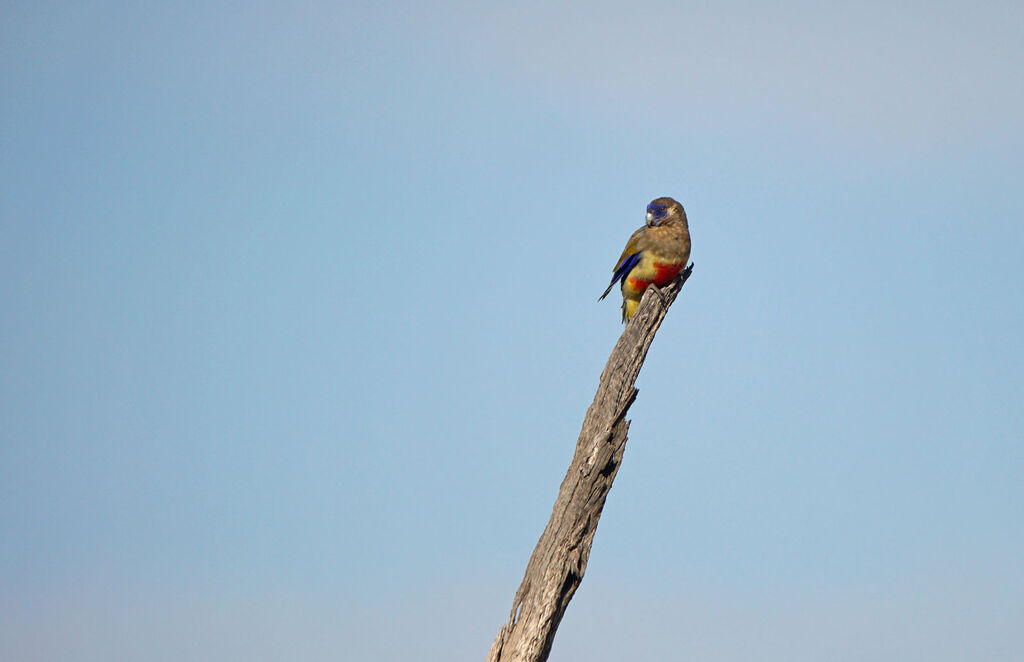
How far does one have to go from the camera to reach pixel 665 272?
10.9 meters

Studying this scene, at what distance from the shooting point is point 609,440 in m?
8.59

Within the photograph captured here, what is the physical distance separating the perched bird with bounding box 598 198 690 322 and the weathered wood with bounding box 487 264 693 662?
2280mm

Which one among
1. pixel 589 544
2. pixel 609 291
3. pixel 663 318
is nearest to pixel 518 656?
Answer: pixel 589 544

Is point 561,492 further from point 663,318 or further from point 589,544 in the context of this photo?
point 663,318

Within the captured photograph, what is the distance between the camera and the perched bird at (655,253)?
35.8 ft

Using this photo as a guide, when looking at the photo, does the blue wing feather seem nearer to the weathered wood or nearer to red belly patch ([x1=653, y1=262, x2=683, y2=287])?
red belly patch ([x1=653, y1=262, x2=683, y2=287])

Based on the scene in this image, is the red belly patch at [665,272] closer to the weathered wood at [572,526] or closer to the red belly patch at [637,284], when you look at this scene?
the red belly patch at [637,284]

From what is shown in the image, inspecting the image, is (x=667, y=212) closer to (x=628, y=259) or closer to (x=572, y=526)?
(x=628, y=259)

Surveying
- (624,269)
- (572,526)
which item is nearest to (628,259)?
(624,269)

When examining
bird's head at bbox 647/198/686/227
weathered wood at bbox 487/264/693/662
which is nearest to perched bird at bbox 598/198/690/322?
bird's head at bbox 647/198/686/227

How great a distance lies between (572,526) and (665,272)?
362cm

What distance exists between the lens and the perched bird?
10914 millimetres

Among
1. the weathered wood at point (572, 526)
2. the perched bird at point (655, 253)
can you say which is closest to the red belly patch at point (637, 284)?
the perched bird at point (655, 253)

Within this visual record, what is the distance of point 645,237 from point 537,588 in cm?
462
